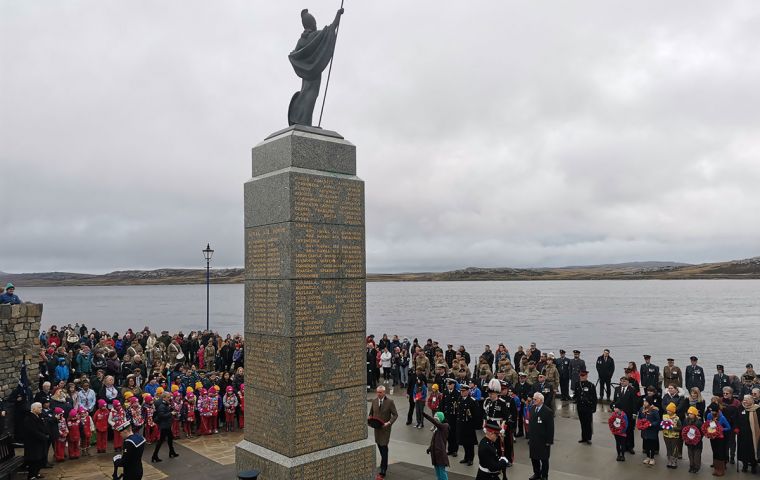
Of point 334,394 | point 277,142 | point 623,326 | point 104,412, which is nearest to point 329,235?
point 277,142

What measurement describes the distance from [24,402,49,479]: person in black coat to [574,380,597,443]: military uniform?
12324 mm

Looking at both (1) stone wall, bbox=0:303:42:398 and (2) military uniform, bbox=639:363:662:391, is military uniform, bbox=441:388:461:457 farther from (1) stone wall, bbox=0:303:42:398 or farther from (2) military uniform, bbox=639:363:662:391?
(1) stone wall, bbox=0:303:42:398

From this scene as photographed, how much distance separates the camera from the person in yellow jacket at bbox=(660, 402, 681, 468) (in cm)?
1238

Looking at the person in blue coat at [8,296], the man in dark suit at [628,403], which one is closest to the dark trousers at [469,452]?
the man in dark suit at [628,403]

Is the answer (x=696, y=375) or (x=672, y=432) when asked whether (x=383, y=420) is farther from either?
(x=696, y=375)

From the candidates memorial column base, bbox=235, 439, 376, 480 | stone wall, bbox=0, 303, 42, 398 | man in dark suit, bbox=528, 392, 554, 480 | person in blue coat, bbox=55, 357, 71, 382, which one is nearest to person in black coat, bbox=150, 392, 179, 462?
memorial column base, bbox=235, 439, 376, 480

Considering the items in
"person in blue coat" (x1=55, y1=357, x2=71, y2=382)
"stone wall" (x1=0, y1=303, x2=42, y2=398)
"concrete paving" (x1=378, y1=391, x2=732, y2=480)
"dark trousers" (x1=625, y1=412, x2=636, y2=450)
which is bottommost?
"concrete paving" (x1=378, y1=391, x2=732, y2=480)

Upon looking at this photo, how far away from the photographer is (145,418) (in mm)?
13406

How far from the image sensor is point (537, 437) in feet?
36.8

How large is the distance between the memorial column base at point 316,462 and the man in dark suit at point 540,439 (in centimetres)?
402

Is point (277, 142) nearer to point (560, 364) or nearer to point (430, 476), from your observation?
point (430, 476)

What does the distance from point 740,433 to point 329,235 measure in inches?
402

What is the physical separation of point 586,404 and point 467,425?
3.31 metres

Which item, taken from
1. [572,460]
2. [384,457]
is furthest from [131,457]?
[572,460]
